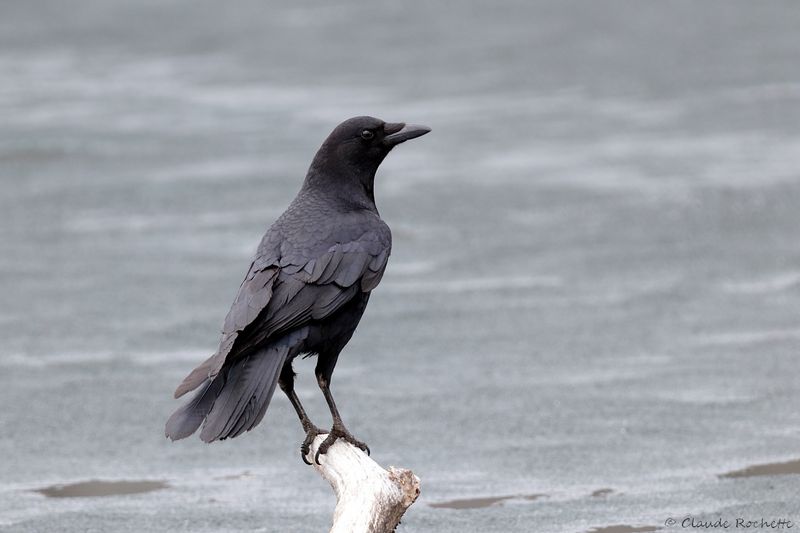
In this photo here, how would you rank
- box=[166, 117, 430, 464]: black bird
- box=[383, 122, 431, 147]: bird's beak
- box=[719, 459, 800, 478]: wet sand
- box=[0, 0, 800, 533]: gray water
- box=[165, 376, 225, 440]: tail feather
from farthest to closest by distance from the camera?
box=[0, 0, 800, 533]: gray water → box=[719, 459, 800, 478]: wet sand → box=[383, 122, 431, 147]: bird's beak → box=[166, 117, 430, 464]: black bird → box=[165, 376, 225, 440]: tail feather

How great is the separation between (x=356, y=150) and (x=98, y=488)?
78.2 inches

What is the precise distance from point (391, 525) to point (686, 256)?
5649mm

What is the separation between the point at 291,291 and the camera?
541cm

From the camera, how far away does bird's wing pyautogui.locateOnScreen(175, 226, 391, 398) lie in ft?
16.9

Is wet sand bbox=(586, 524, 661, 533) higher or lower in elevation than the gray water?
lower

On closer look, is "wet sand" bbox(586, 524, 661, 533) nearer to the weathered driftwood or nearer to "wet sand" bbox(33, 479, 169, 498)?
the weathered driftwood

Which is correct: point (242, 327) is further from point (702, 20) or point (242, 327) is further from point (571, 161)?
point (702, 20)

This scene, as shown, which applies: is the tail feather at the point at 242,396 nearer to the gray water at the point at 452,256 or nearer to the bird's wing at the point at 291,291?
the bird's wing at the point at 291,291

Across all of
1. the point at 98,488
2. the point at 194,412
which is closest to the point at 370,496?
the point at 194,412

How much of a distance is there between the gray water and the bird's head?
1.48m

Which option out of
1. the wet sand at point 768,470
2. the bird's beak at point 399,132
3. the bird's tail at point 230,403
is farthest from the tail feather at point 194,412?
the wet sand at point 768,470

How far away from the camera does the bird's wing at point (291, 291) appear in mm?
5145

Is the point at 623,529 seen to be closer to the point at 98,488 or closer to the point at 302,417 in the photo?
the point at 302,417

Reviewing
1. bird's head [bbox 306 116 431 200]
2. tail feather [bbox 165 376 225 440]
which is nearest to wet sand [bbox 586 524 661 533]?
bird's head [bbox 306 116 431 200]
